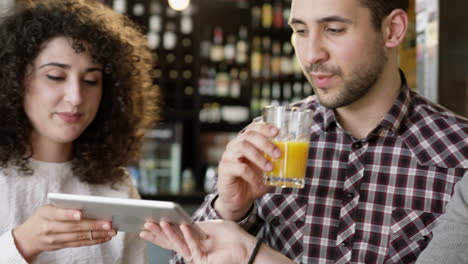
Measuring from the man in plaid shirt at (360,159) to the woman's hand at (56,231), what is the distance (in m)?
0.36

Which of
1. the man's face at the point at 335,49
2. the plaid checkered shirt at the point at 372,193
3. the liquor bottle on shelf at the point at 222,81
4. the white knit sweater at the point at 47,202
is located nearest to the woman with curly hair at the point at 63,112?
the white knit sweater at the point at 47,202

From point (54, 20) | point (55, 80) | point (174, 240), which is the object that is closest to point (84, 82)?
point (55, 80)

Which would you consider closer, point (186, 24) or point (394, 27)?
point (394, 27)

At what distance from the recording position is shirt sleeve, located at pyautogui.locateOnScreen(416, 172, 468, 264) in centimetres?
109

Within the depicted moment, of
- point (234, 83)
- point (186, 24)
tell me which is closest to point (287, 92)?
point (234, 83)

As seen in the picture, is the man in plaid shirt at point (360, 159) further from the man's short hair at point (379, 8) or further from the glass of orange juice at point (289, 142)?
the glass of orange juice at point (289, 142)

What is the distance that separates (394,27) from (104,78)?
1013 mm

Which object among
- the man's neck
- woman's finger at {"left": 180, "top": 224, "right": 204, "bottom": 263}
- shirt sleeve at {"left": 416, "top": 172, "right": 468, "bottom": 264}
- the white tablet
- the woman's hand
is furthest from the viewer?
the man's neck

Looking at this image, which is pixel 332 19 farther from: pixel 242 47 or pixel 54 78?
pixel 242 47

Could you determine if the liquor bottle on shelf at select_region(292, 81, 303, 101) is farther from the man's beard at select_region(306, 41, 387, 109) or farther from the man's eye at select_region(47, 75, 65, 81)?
the man's eye at select_region(47, 75, 65, 81)

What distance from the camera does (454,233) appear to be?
1098 mm

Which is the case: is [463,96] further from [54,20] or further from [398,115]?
[54,20]

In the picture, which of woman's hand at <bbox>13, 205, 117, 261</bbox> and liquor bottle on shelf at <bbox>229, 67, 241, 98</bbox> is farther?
liquor bottle on shelf at <bbox>229, 67, 241, 98</bbox>

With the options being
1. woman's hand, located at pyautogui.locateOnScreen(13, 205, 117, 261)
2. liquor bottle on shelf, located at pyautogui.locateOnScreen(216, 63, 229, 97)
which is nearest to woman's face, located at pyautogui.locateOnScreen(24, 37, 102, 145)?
woman's hand, located at pyautogui.locateOnScreen(13, 205, 117, 261)
